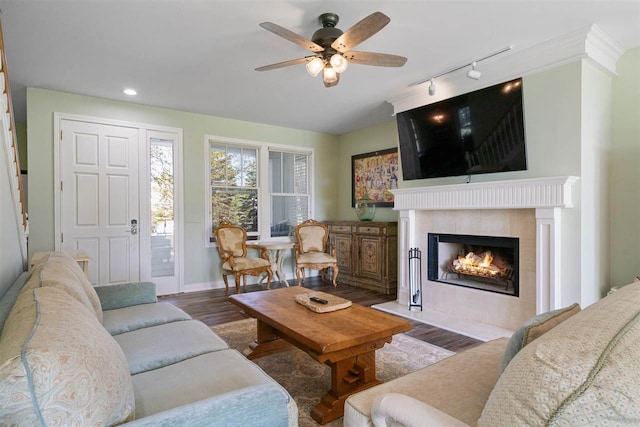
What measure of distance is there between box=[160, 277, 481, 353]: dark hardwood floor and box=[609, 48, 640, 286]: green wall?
5.02 ft

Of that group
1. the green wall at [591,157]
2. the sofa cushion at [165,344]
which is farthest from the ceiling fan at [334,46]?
the sofa cushion at [165,344]

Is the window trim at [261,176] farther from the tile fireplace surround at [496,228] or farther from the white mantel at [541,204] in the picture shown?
the white mantel at [541,204]

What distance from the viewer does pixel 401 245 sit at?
4.26 metres

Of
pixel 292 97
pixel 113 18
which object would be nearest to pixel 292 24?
pixel 113 18

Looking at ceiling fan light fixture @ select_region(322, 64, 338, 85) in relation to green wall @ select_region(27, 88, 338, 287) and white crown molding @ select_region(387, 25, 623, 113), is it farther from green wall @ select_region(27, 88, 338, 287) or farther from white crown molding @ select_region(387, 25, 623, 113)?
green wall @ select_region(27, 88, 338, 287)

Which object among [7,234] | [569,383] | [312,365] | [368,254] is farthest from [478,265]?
[7,234]

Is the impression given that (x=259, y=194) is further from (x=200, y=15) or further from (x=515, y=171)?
(x=515, y=171)

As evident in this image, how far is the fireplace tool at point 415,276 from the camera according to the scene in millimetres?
4062

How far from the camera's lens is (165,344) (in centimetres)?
176

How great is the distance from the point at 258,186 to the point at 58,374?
4915 millimetres

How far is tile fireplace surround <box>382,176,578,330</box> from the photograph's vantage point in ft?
9.61

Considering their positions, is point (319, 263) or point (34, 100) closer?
point (34, 100)

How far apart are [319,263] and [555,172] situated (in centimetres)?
316

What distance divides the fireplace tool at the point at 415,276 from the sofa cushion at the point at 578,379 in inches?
129
